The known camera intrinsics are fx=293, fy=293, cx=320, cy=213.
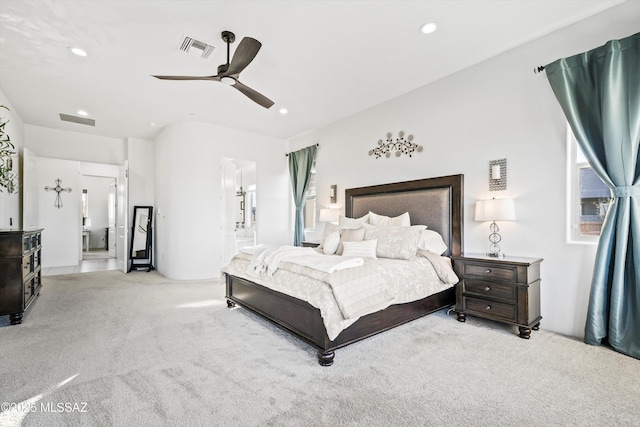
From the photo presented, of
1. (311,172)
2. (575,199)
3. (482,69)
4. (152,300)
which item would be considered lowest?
(152,300)

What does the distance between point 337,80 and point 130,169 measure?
17.4 feet

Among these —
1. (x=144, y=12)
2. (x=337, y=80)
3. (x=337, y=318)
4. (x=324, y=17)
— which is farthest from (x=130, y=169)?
(x=337, y=318)

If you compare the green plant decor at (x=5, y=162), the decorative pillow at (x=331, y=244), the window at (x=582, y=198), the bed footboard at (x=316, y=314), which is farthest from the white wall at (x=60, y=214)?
the window at (x=582, y=198)

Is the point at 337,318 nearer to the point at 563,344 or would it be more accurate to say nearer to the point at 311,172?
the point at 563,344

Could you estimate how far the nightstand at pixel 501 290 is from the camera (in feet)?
9.20

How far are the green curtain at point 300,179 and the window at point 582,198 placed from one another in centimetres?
411

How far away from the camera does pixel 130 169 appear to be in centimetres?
662

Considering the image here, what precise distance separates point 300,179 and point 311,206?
0.62 metres

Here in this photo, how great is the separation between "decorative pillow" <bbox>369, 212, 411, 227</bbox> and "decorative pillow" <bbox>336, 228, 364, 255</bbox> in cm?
46

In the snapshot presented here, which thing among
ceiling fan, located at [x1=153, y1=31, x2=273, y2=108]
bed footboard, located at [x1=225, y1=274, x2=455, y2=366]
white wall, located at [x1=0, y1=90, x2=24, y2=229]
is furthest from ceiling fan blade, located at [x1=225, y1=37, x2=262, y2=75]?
white wall, located at [x1=0, y1=90, x2=24, y2=229]

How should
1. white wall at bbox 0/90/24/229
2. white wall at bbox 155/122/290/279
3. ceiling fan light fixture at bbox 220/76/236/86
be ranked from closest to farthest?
ceiling fan light fixture at bbox 220/76/236/86 → white wall at bbox 0/90/24/229 → white wall at bbox 155/122/290/279

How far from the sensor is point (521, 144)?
3205mm

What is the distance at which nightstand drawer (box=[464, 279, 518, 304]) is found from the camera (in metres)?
2.88

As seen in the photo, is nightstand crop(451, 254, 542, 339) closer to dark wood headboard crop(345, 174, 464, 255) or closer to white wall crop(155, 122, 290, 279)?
dark wood headboard crop(345, 174, 464, 255)
